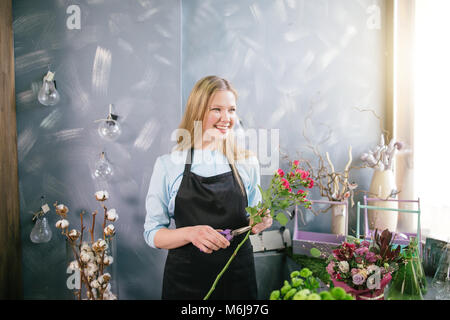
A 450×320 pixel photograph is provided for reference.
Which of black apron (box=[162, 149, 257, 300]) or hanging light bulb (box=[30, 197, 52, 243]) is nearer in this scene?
black apron (box=[162, 149, 257, 300])

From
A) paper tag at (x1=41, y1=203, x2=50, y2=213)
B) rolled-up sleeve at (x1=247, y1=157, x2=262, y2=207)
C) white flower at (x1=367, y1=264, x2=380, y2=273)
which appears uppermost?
→ rolled-up sleeve at (x1=247, y1=157, x2=262, y2=207)

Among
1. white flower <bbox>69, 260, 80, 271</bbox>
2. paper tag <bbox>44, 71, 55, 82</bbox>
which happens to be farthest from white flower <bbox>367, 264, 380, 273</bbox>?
paper tag <bbox>44, 71, 55, 82</bbox>

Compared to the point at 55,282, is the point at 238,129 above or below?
above

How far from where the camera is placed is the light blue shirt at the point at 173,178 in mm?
1151

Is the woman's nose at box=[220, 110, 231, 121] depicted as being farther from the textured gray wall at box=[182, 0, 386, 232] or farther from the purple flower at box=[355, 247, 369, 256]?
the purple flower at box=[355, 247, 369, 256]

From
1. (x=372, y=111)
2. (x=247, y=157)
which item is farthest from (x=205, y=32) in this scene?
(x=372, y=111)

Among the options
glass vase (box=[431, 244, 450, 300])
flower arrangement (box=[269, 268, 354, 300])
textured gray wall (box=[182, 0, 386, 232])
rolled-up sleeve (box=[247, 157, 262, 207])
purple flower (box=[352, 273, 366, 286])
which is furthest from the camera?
textured gray wall (box=[182, 0, 386, 232])

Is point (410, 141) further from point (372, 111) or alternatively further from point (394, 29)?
point (394, 29)

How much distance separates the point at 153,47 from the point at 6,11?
68 centimetres

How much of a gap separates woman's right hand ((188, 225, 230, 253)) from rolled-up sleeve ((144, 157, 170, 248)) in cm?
14

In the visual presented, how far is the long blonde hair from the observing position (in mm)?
1161

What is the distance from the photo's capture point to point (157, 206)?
1151 millimetres

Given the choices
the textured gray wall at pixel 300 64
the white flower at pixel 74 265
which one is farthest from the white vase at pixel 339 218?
the white flower at pixel 74 265

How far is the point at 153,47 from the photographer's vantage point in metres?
1.36
